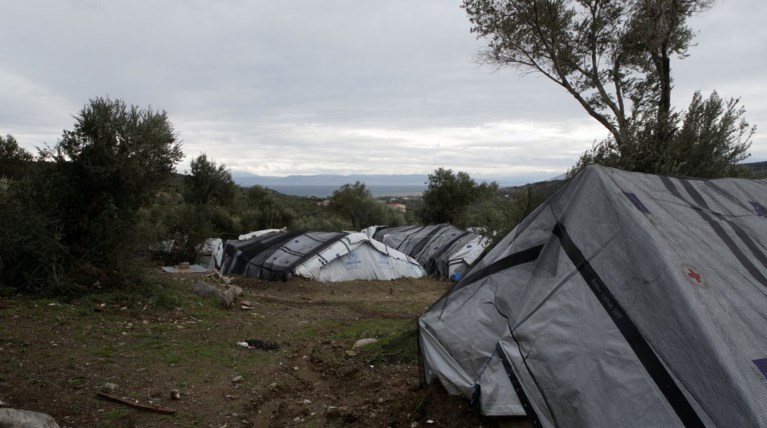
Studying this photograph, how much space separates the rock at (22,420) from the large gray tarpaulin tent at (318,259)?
11.1m

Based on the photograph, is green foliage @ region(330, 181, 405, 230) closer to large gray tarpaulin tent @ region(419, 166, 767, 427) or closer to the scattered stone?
the scattered stone

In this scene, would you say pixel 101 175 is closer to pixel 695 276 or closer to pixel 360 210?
pixel 695 276

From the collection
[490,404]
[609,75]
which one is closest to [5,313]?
[490,404]

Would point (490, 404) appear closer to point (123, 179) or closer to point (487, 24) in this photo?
point (123, 179)

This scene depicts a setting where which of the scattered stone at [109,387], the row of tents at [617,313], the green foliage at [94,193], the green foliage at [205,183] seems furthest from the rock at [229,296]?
the green foliage at [205,183]

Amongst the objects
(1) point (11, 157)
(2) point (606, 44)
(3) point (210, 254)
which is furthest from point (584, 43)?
(1) point (11, 157)

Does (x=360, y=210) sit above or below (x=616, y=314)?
below

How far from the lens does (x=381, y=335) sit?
26.7ft

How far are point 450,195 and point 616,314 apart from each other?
3032cm

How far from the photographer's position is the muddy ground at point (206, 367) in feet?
14.9

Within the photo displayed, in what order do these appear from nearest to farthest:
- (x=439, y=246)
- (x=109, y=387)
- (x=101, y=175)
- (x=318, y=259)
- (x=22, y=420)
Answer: (x=22, y=420) → (x=109, y=387) → (x=101, y=175) → (x=318, y=259) → (x=439, y=246)

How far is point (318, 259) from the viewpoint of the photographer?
1572cm

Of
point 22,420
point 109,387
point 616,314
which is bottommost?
point 109,387

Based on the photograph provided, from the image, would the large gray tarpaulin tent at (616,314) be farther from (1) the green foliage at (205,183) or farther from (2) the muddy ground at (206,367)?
(1) the green foliage at (205,183)
